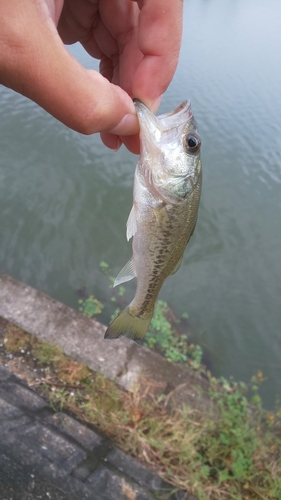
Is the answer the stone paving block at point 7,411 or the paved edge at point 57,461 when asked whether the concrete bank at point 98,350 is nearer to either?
the paved edge at point 57,461

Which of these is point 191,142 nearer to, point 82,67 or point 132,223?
point 132,223

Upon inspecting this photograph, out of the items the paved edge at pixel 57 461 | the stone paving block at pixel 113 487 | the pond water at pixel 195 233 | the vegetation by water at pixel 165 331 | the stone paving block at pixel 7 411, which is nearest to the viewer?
the paved edge at pixel 57 461

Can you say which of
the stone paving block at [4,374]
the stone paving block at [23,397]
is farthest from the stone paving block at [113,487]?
the stone paving block at [4,374]

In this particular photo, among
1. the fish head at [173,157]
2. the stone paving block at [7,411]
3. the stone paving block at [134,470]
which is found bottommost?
the stone paving block at [134,470]

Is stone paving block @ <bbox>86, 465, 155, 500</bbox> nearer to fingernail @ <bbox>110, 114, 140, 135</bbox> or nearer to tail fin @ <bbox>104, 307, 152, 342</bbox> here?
tail fin @ <bbox>104, 307, 152, 342</bbox>

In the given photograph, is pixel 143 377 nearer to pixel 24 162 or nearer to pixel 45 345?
pixel 45 345

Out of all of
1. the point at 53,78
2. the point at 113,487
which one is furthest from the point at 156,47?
the point at 113,487

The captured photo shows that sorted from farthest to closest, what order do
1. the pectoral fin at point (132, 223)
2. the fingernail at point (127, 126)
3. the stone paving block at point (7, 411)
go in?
the stone paving block at point (7, 411) → the pectoral fin at point (132, 223) → the fingernail at point (127, 126)
